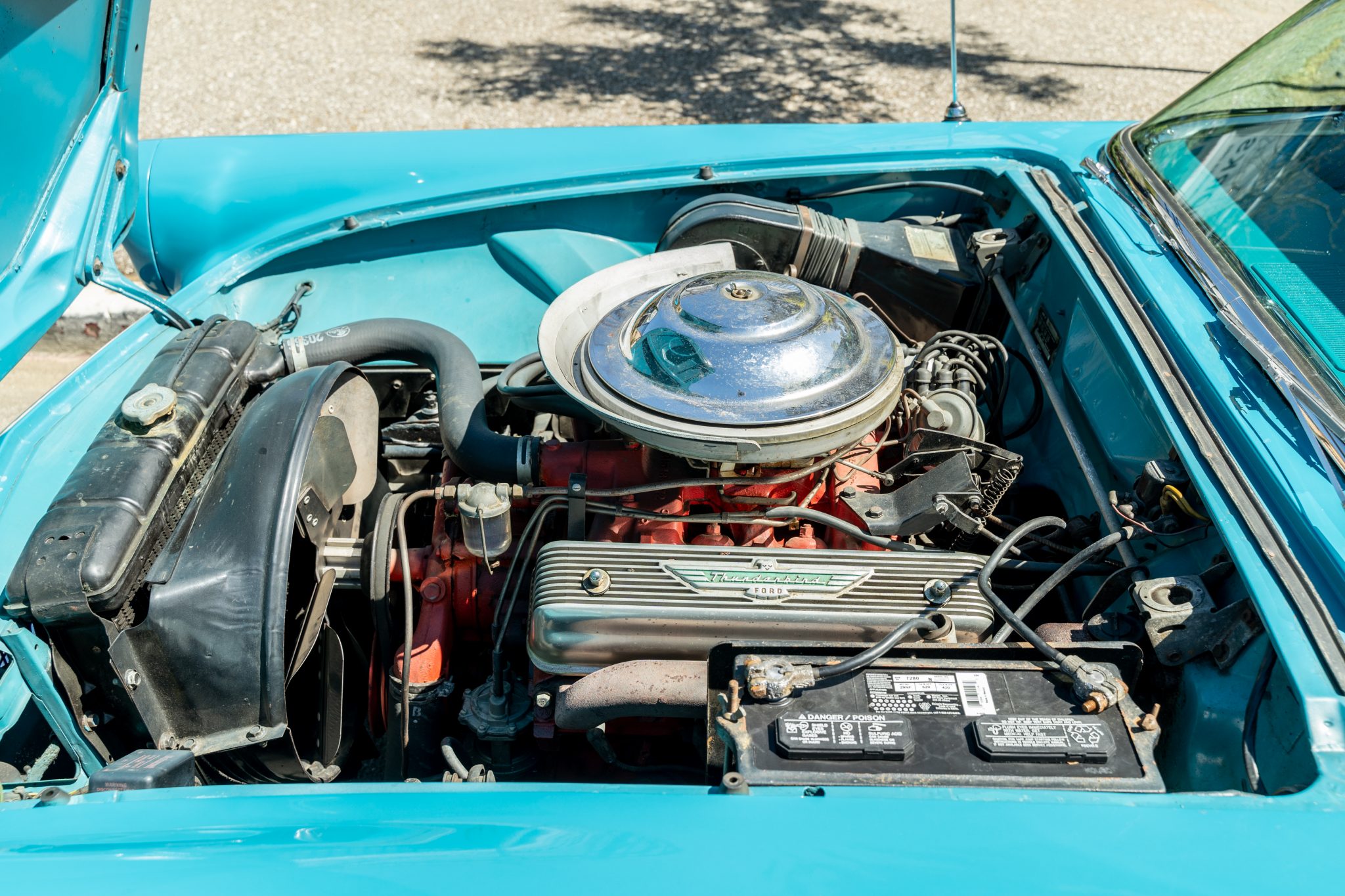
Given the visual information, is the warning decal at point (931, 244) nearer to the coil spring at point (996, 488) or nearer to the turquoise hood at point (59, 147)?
the coil spring at point (996, 488)

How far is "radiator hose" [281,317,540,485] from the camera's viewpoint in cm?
184

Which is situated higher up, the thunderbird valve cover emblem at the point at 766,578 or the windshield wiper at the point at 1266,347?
the windshield wiper at the point at 1266,347

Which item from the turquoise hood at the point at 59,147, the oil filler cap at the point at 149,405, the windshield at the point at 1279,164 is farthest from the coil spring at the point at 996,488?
the turquoise hood at the point at 59,147

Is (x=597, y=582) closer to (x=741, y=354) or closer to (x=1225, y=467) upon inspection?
(x=741, y=354)

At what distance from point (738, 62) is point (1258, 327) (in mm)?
5316

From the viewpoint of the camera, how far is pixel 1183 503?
152 cm

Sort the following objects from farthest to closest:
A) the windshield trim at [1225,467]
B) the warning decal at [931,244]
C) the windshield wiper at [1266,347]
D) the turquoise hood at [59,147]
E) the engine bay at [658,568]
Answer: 1. the warning decal at [931,244]
2. the turquoise hood at [59,147]
3. the windshield wiper at [1266,347]
4. the engine bay at [658,568]
5. the windshield trim at [1225,467]

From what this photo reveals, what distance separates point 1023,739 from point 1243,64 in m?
1.89

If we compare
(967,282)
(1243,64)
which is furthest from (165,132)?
(1243,64)

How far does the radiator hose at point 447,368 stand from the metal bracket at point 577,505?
113mm

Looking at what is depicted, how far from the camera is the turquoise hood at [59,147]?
174 centimetres

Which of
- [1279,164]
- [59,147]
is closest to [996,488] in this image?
[1279,164]

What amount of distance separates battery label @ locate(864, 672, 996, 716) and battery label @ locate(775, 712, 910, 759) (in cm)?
3

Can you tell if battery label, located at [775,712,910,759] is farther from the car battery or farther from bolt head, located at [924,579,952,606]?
bolt head, located at [924,579,952,606]
